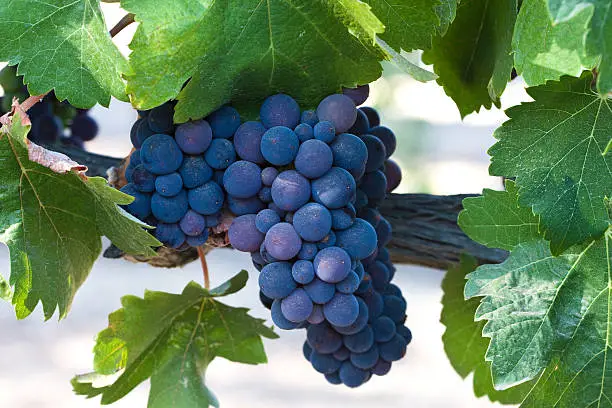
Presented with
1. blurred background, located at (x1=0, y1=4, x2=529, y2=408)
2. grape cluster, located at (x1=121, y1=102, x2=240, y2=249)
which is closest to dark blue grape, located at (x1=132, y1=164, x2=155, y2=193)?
grape cluster, located at (x1=121, y1=102, x2=240, y2=249)

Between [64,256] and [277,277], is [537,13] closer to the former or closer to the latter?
[277,277]

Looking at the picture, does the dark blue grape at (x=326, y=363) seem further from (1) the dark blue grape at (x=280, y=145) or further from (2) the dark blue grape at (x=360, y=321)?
(1) the dark blue grape at (x=280, y=145)

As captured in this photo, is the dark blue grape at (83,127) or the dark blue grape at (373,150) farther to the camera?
the dark blue grape at (83,127)

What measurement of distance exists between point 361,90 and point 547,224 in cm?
21

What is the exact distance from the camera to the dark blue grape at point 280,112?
2.06 ft

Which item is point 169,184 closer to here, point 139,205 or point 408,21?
point 139,205

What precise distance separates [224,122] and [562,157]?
0.86ft

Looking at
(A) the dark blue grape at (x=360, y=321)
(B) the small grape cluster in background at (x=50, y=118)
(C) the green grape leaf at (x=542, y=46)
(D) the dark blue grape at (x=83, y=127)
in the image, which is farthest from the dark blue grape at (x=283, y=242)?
(D) the dark blue grape at (x=83, y=127)

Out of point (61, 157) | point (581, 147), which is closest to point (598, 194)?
point (581, 147)

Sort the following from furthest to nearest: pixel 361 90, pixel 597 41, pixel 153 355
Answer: pixel 153 355 → pixel 361 90 → pixel 597 41

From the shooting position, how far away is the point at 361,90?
2.26 ft

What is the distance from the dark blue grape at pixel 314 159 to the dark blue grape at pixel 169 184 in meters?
0.10

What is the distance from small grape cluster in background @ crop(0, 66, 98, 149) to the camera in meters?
0.90

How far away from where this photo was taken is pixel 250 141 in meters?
0.63
